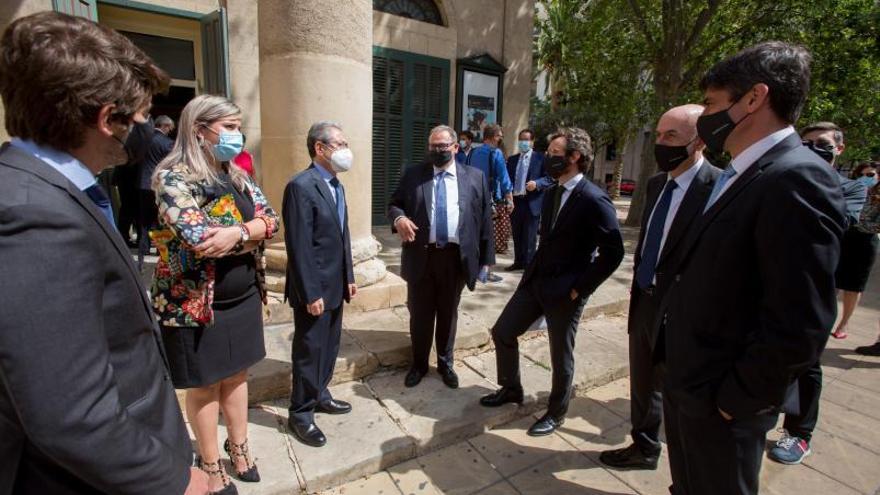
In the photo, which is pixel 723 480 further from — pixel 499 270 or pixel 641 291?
pixel 499 270

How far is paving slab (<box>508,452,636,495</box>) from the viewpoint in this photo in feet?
8.89

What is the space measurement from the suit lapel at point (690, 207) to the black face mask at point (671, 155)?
0.39 feet

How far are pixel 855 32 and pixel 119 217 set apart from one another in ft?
42.4

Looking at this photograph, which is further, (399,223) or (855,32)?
(855,32)

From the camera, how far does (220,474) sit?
7.74ft

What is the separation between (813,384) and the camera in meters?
2.85

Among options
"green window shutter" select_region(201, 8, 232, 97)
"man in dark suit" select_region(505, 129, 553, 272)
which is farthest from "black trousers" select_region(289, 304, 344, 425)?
"man in dark suit" select_region(505, 129, 553, 272)

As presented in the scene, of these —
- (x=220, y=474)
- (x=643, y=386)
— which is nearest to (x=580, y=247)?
(x=643, y=386)

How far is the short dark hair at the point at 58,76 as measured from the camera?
1.00m

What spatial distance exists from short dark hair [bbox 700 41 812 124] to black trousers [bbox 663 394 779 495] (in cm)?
113

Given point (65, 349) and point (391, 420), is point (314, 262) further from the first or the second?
point (65, 349)

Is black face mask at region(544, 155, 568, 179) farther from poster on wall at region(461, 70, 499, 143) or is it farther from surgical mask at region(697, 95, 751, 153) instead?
poster on wall at region(461, 70, 499, 143)

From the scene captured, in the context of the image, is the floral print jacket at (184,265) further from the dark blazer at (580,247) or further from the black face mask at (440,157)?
the dark blazer at (580,247)

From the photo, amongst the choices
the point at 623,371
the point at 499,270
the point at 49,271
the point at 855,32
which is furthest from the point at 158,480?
the point at 855,32
